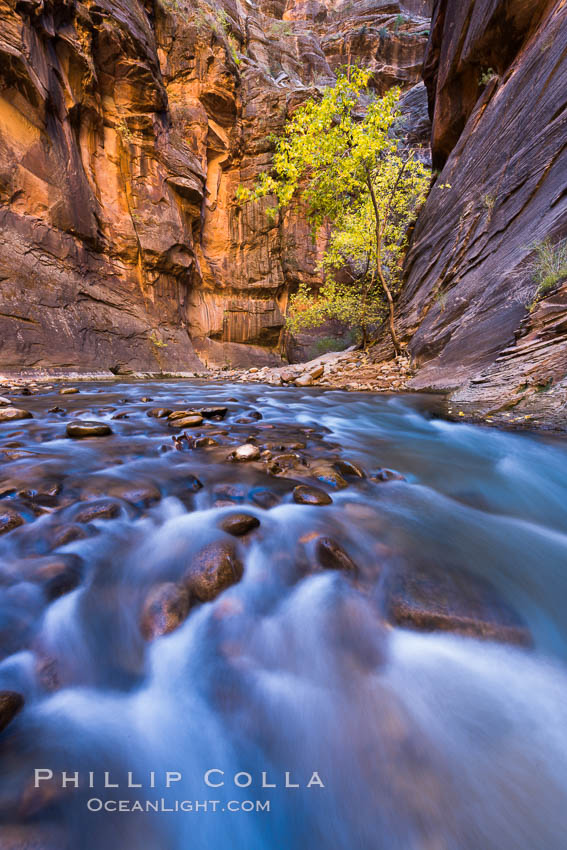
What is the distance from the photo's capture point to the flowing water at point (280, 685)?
788mm

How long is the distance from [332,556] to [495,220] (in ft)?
23.9

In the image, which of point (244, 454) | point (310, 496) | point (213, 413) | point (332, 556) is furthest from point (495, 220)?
point (332, 556)

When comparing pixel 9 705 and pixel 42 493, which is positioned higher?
pixel 42 493

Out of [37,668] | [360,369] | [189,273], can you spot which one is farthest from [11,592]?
[189,273]

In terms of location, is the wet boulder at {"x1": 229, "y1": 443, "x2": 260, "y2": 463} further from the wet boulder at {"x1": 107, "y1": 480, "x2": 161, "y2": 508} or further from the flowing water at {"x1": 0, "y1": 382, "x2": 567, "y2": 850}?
the wet boulder at {"x1": 107, "y1": 480, "x2": 161, "y2": 508}

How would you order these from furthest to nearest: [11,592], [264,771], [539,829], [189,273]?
[189,273], [11,592], [264,771], [539,829]

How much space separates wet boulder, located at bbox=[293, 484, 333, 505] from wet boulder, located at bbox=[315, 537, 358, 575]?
1.25ft

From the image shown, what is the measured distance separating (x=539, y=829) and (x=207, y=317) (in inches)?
781

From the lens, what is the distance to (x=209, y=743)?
0.94 metres

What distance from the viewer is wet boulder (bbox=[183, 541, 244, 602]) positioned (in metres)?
1.36

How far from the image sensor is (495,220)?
623 centimetres

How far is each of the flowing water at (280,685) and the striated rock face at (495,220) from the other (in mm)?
2377

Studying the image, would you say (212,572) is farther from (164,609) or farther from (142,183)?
(142,183)

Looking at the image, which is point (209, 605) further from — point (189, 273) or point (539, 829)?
point (189, 273)
